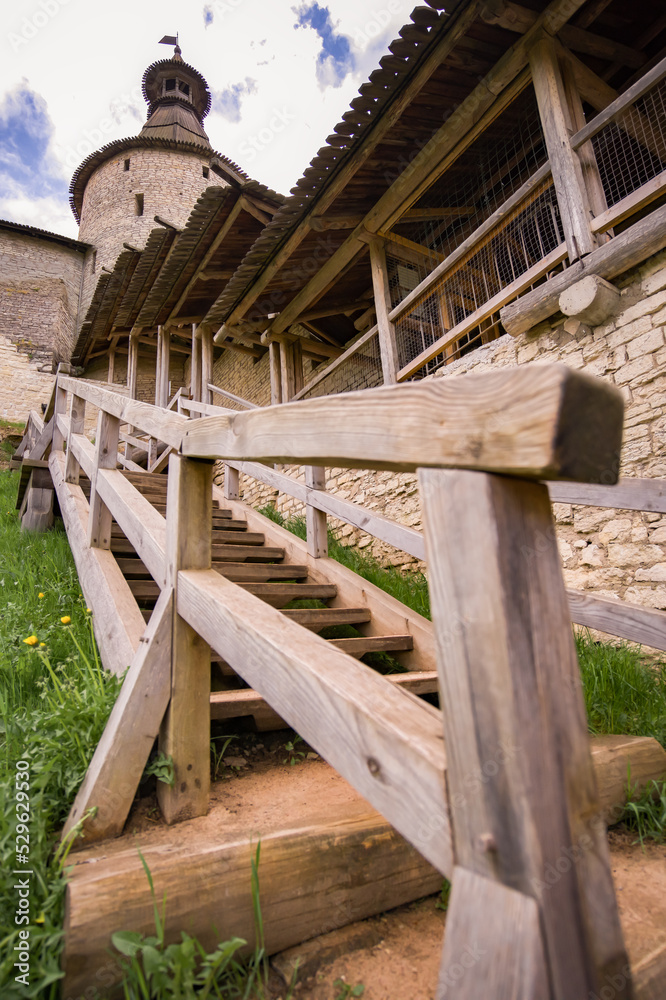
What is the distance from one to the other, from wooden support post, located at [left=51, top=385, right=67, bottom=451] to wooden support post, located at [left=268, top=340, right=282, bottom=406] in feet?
9.47

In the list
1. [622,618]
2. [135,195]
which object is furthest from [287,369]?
[135,195]

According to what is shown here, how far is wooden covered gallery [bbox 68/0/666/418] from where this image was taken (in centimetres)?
374

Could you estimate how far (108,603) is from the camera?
2326 mm

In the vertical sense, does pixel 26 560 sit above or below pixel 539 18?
below

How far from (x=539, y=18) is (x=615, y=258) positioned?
2008 millimetres

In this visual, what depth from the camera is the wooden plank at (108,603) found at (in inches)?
80.4

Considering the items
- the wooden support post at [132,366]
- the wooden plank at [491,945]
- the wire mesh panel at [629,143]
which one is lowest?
the wooden plank at [491,945]

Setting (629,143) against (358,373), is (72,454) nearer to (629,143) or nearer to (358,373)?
(358,373)

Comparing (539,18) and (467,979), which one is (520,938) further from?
(539,18)

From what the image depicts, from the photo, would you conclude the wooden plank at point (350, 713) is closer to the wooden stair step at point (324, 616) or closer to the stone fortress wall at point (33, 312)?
the wooden stair step at point (324, 616)

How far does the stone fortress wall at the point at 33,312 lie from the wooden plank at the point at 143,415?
1426 cm

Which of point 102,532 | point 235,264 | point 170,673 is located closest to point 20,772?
point 170,673

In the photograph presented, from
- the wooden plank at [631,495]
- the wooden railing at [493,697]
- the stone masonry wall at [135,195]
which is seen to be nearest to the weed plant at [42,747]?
the wooden railing at [493,697]

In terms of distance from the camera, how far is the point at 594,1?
3.91 metres
